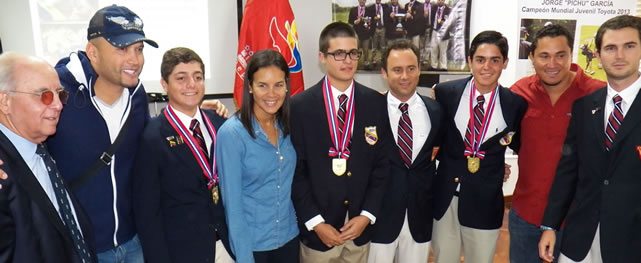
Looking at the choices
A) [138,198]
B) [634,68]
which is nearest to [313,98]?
[138,198]

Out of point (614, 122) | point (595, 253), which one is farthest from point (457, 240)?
point (614, 122)

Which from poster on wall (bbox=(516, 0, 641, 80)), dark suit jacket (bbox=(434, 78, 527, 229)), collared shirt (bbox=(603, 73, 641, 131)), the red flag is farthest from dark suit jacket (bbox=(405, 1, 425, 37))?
collared shirt (bbox=(603, 73, 641, 131))

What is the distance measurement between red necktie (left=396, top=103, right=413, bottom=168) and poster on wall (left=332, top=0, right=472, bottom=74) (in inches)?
83.1

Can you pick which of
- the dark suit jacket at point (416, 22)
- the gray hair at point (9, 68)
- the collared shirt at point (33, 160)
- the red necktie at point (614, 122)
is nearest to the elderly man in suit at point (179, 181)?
the collared shirt at point (33, 160)

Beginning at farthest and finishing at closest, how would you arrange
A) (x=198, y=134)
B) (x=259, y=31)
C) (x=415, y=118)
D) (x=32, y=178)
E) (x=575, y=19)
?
(x=575, y=19)
(x=259, y=31)
(x=415, y=118)
(x=198, y=134)
(x=32, y=178)

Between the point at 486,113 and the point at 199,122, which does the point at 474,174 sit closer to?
the point at 486,113

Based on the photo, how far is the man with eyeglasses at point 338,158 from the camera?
98.0 inches

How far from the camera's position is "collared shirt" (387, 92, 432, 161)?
2.74 meters

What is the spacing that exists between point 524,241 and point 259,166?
1.96 m

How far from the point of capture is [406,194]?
2717mm

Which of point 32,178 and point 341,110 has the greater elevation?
point 341,110

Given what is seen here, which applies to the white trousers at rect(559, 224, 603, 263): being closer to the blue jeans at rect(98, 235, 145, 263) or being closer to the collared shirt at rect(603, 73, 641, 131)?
the collared shirt at rect(603, 73, 641, 131)

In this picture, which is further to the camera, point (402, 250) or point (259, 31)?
point (259, 31)

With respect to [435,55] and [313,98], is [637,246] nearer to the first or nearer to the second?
[313,98]
